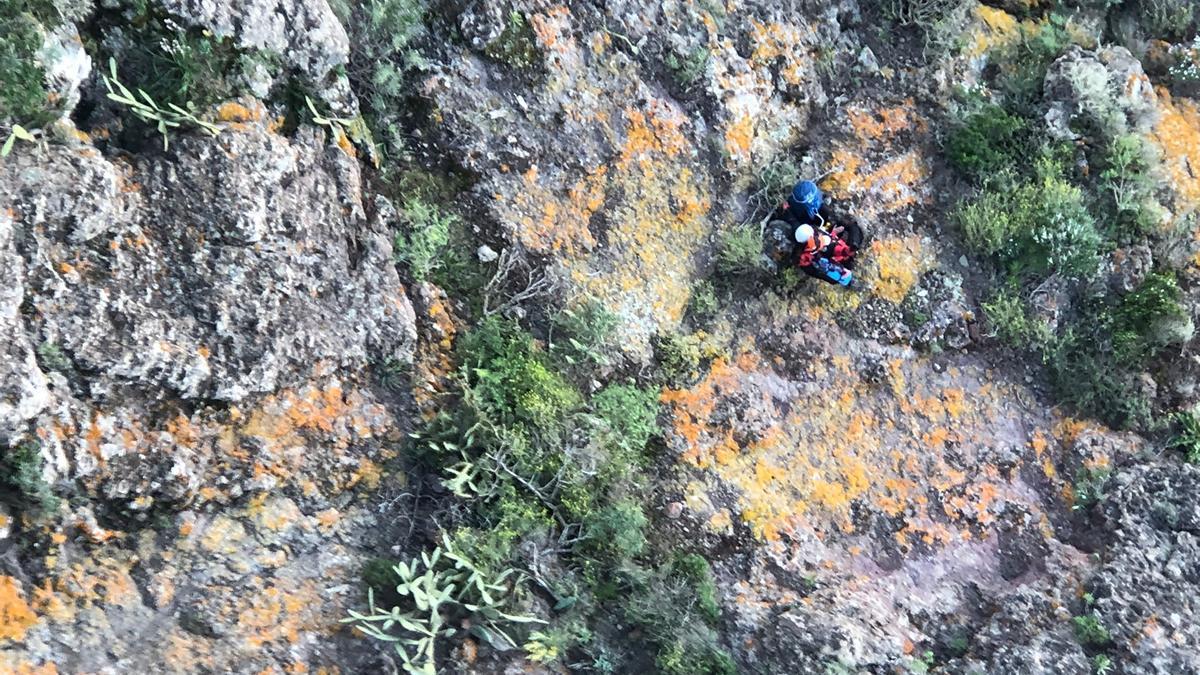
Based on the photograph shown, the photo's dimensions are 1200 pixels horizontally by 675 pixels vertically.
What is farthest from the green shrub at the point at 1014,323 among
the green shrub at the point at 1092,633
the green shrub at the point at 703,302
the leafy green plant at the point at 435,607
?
the leafy green plant at the point at 435,607

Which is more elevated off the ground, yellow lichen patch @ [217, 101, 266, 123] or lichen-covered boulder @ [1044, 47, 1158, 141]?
lichen-covered boulder @ [1044, 47, 1158, 141]

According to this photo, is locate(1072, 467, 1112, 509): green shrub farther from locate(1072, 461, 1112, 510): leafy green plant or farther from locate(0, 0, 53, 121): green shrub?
locate(0, 0, 53, 121): green shrub

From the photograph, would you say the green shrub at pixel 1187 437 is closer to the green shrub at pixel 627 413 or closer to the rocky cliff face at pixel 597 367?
the rocky cliff face at pixel 597 367

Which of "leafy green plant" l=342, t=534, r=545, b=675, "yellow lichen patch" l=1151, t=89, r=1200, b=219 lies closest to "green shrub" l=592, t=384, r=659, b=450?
"leafy green plant" l=342, t=534, r=545, b=675

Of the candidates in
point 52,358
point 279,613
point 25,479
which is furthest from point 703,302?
point 25,479

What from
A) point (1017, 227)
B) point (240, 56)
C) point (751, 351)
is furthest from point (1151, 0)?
point (240, 56)

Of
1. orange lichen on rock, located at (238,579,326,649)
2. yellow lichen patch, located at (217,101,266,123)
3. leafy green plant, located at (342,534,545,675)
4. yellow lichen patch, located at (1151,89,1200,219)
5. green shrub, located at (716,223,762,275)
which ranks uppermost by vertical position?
yellow lichen patch, located at (1151,89,1200,219)

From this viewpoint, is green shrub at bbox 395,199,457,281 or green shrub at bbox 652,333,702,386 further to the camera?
green shrub at bbox 652,333,702,386
